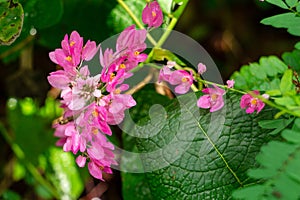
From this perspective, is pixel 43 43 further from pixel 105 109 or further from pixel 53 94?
pixel 105 109

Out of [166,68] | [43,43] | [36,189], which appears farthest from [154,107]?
[36,189]

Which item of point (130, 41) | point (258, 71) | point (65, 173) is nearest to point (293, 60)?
point (258, 71)

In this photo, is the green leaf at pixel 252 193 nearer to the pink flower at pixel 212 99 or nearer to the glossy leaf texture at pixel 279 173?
the glossy leaf texture at pixel 279 173

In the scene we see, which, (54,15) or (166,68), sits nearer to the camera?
(166,68)

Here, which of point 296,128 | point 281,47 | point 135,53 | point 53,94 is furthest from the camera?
point 281,47

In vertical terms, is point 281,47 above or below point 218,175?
below

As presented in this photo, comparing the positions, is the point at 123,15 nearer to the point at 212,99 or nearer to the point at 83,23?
the point at 83,23

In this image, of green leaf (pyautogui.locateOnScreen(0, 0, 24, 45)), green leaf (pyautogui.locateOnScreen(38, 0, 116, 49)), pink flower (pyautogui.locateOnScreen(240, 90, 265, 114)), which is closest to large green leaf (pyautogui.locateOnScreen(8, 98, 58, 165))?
green leaf (pyautogui.locateOnScreen(38, 0, 116, 49))
